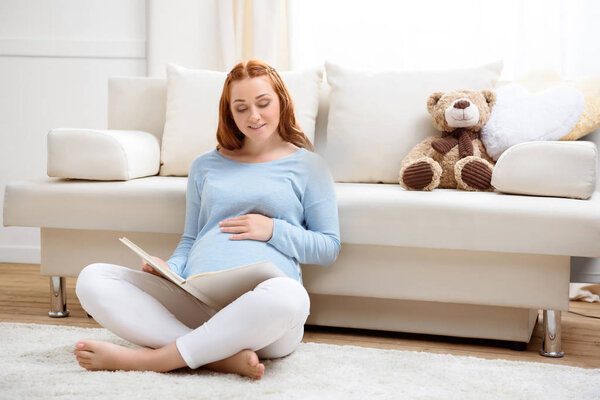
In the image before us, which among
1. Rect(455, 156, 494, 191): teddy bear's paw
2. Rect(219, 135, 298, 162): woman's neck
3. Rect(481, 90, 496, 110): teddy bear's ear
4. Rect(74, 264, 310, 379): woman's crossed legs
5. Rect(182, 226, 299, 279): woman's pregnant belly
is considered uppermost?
Rect(481, 90, 496, 110): teddy bear's ear

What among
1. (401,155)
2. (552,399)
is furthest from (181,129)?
(552,399)

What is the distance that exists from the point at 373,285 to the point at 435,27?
1.56m

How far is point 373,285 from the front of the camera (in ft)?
5.53

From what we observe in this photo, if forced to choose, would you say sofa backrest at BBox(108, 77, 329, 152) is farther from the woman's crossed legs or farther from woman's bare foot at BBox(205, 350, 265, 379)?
woman's bare foot at BBox(205, 350, 265, 379)

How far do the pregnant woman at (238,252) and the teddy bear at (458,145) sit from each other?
40cm

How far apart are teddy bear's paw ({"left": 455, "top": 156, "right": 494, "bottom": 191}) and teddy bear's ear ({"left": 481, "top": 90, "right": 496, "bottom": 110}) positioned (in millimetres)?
253

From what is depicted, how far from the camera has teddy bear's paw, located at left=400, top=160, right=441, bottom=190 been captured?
175 cm

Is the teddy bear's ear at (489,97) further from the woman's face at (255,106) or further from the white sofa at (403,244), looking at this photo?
the woman's face at (255,106)

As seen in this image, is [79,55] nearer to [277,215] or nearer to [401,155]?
[401,155]

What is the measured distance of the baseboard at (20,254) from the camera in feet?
10.3

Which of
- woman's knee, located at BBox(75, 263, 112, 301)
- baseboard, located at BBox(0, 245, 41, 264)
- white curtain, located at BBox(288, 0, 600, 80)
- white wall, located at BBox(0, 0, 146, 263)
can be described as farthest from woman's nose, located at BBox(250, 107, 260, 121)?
baseboard, located at BBox(0, 245, 41, 264)

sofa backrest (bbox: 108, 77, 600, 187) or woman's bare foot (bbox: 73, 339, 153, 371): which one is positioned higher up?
sofa backrest (bbox: 108, 77, 600, 187)

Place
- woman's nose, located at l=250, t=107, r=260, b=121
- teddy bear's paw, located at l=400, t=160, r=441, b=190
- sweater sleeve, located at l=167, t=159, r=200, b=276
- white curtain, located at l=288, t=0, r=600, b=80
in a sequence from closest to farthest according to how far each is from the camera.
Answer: woman's nose, located at l=250, t=107, r=260, b=121 → sweater sleeve, located at l=167, t=159, r=200, b=276 → teddy bear's paw, located at l=400, t=160, r=441, b=190 → white curtain, located at l=288, t=0, r=600, b=80

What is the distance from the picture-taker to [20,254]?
3.15 metres
